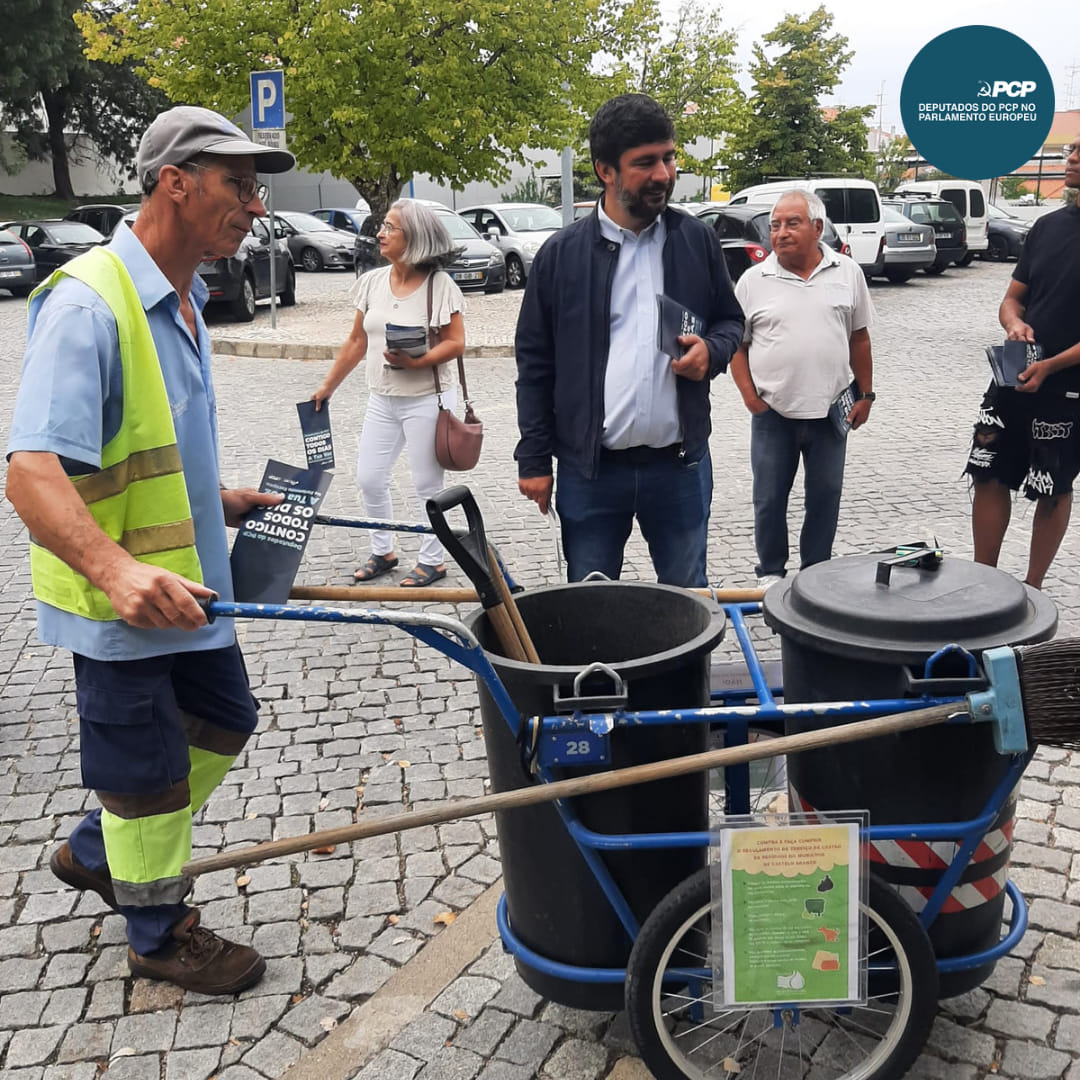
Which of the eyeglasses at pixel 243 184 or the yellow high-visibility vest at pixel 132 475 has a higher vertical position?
the eyeglasses at pixel 243 184

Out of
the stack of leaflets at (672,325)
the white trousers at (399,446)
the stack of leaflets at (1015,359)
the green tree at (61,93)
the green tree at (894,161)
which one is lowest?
the white trousers at (399,446)

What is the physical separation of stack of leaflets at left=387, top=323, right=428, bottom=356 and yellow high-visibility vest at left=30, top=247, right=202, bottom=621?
127 inches

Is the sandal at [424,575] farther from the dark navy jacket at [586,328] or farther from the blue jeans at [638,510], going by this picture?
the dark navy jacket at [586,328]

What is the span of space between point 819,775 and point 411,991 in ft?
4.00

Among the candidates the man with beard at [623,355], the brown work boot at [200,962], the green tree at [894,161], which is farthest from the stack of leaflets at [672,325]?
the green tree at [894,161]

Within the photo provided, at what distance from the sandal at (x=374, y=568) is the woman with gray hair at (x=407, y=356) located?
1 cm

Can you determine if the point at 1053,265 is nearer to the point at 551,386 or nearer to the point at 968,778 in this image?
the point at 551,386

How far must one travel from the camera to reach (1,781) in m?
4.29

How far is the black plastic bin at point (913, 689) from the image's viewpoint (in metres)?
2.45

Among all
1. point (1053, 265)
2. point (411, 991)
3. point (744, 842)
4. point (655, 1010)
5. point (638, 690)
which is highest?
point (1053, 265)

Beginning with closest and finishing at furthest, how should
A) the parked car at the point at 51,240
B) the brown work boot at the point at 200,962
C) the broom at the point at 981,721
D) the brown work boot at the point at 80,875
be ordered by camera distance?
1. the broom at the point at 981,721
2. the brown work boot at the point at 200,962
3. the brown work boot at the point at 80,875
4. the parked car at the point at 51,240

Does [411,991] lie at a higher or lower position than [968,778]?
lower

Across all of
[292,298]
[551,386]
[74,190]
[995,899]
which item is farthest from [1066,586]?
[74,190]

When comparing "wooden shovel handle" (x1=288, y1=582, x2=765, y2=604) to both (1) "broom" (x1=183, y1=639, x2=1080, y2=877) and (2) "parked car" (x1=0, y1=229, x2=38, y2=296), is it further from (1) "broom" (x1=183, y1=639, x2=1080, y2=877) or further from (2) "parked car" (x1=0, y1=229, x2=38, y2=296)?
(2) "parked car" (x1=0, y1=229, x2=38, y2=296)
